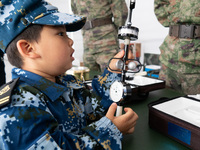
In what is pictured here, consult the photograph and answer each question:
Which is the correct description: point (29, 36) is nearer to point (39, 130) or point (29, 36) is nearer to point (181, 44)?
point (39, 130)

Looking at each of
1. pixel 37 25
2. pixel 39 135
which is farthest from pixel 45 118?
pixel 37 25

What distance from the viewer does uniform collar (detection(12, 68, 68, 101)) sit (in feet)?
1.67

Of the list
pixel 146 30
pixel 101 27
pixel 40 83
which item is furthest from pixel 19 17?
pixel 146 30

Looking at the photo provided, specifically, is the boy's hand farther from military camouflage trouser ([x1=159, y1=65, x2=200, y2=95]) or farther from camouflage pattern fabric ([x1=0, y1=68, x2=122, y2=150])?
military camouflage trouser ([x1=159, y1=65, x2=200, y2=95])

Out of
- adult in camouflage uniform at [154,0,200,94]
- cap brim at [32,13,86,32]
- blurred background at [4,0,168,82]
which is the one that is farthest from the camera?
blurred background at [4,0,168,82]

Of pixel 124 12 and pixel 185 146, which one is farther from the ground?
pixel 124 12

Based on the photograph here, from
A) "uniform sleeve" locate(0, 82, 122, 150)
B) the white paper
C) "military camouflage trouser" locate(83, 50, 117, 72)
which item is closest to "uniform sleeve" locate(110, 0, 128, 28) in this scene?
"military camouflage trouser" locate(83, 50, 117, 72)

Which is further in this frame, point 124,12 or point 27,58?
point 124,12

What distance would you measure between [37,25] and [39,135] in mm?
334

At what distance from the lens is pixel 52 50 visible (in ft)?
1.74

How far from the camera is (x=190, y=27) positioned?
1297mm

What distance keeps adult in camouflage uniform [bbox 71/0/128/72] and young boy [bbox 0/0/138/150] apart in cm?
131

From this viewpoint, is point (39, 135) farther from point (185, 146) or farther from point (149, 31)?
point (149, 31)

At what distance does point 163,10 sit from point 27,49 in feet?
4.59
